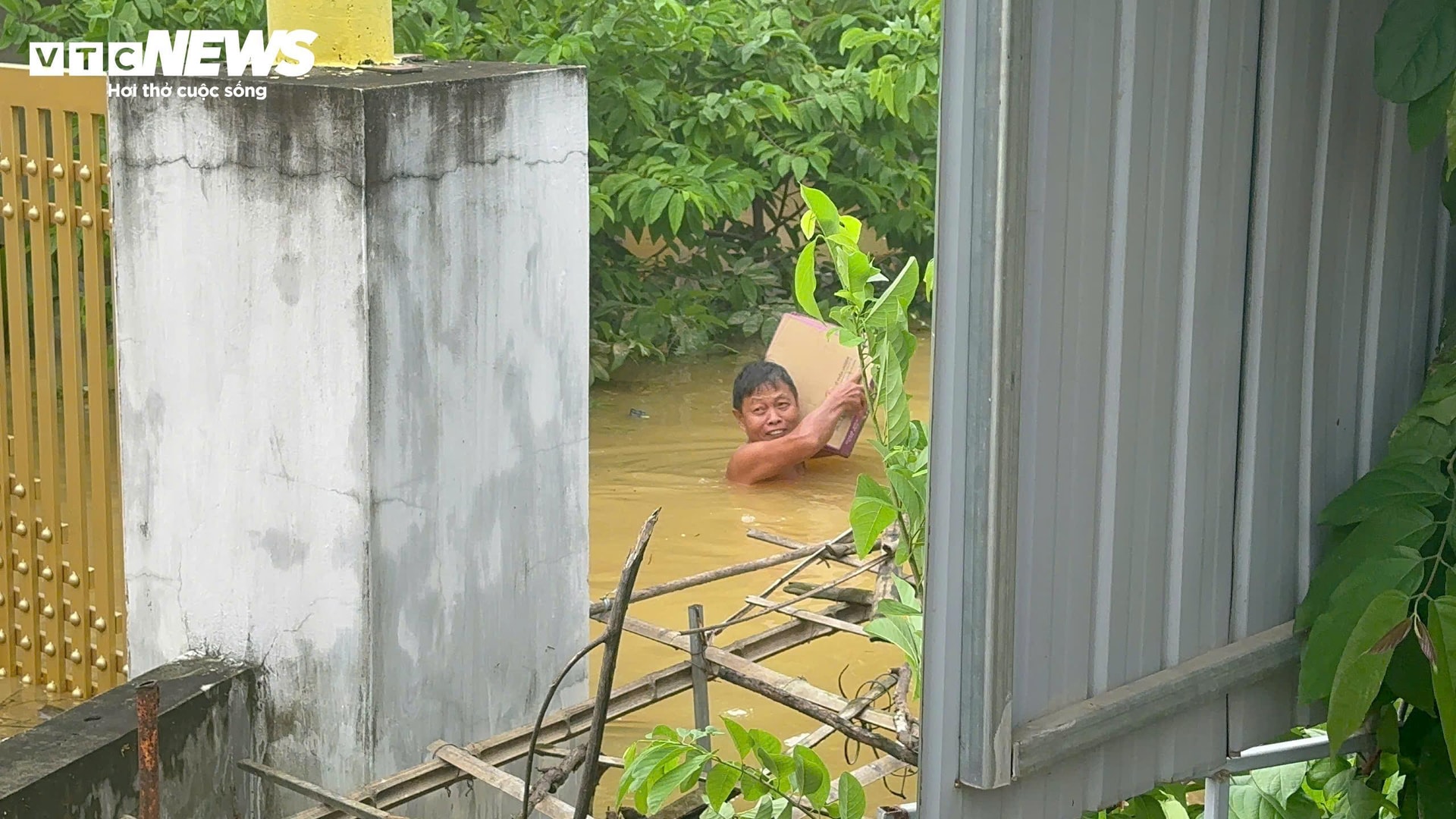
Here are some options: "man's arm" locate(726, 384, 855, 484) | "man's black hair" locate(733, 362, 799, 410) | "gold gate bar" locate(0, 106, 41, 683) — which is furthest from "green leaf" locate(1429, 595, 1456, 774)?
"man's black hair" locate(733, 362, 799, 410)

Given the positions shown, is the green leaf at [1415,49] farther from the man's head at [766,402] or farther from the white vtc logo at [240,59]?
the man's head at [766,402]

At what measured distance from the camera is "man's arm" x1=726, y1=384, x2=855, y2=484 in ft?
23.2

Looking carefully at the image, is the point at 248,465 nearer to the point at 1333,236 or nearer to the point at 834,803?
the point at 834,803

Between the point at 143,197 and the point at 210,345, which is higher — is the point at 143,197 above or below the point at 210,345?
above

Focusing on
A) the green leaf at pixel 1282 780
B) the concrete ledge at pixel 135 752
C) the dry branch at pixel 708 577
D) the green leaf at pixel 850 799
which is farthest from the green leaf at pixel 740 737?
the concrete ledge at pixel 135 752

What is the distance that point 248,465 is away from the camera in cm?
341

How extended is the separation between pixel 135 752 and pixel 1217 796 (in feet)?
7.20

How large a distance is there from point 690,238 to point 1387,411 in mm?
7873

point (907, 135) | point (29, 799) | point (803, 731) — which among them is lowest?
point (803, 731)

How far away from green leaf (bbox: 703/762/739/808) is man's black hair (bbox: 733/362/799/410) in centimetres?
522

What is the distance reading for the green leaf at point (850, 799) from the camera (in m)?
2.00

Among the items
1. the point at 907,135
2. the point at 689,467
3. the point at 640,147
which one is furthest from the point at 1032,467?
the point at 907,135

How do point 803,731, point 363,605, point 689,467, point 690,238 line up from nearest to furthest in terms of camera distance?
point 363,605, point 803,731, point 689,467, point 690,238

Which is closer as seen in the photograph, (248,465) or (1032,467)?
(1032,467)
